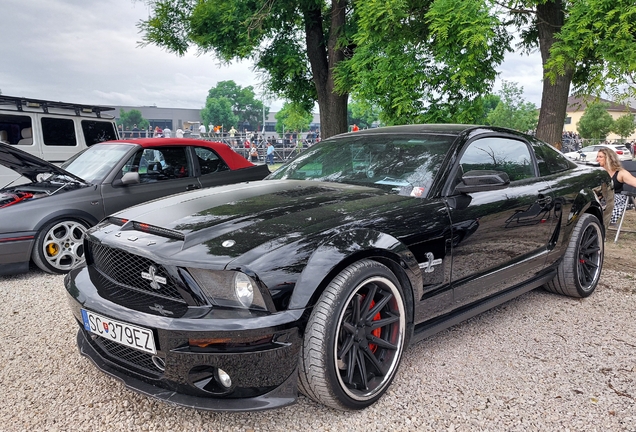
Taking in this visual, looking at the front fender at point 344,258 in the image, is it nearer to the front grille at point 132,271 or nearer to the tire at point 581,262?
the front grille at point 132,271

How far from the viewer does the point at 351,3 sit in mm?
10688

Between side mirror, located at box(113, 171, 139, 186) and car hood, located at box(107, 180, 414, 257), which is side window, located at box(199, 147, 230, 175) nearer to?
side mirror, located at box(113, 171, 139, 186)

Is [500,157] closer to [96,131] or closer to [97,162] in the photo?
[97,162]

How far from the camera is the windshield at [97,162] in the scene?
19.4 feet

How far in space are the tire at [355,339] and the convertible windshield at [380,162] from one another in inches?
31.4

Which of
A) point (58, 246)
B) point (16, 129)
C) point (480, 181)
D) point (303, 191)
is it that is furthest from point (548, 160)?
point (16, 129)

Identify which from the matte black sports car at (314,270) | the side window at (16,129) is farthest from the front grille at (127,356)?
the side window at (16,129)

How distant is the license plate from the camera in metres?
2.27

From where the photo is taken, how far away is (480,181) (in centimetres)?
307

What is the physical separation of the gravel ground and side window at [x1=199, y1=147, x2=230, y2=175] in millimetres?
2922

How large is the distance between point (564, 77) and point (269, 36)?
676 centimetres

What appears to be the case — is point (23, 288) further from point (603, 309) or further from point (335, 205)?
point (603, 309)

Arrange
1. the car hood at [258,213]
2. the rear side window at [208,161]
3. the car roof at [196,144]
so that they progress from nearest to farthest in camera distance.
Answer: the car hood at [258,213] < the car roof at [196,144] < the rear side window at [208,161]

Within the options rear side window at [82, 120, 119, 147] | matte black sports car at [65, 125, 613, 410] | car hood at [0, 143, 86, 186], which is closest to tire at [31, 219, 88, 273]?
car hood at [0, 143, 86, 186]
